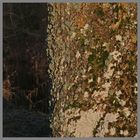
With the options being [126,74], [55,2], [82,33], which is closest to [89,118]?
[126,74]

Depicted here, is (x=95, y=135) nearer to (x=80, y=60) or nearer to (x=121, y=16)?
(x=80, y=60)

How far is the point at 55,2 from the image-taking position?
Result: 311 cm

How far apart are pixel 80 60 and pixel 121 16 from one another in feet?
1.42

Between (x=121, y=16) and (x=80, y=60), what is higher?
(x=121, y=16)

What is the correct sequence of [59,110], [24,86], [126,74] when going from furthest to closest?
[24,86] < [59,110] < [126,74]

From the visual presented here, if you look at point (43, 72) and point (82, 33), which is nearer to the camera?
point (82, 33)

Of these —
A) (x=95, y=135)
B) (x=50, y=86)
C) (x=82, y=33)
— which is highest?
(x=82, y=33)

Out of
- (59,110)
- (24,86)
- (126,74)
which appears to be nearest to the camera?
(126,74)

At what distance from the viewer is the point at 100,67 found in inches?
115

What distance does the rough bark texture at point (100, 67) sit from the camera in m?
2.90

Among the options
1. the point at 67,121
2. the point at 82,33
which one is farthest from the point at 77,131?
the point at 82,33

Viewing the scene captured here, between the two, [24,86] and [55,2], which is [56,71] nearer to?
[55,2]

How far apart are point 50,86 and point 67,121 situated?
0.32 metres

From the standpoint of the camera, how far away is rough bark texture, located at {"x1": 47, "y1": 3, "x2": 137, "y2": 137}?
2.90 m
